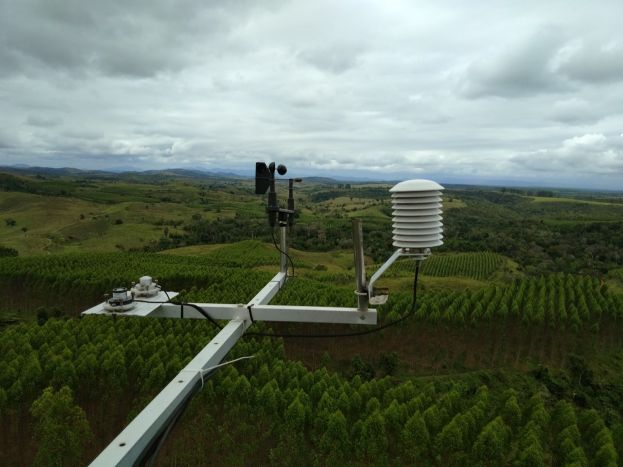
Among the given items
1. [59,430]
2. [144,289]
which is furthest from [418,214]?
[59,430]

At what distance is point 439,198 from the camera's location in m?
3.55

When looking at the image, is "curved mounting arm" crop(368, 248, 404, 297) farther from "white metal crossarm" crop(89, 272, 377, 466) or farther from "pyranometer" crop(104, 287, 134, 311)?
"pyranometer" crop(104, 287, 134, 311)

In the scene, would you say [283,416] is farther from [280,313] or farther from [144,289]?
[280,313]

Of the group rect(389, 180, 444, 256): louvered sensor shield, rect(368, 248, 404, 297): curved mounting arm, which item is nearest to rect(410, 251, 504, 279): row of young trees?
rect(389, 180, 444, 256): louvered sensor shield

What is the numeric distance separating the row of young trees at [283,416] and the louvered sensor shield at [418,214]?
9.01 m

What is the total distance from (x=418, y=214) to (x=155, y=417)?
258 centimetres

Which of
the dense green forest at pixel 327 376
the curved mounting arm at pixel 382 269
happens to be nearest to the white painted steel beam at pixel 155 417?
the curved mounting arm at pixel 382 269

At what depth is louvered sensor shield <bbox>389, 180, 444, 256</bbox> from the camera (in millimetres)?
3465

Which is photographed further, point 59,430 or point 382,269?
point 59,430

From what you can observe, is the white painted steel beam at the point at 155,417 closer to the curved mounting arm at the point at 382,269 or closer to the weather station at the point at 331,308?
the weather station at the point at 331,308

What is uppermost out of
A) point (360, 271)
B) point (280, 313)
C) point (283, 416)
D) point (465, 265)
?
point (360, 271)

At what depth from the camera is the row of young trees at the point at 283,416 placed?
35.2 feet

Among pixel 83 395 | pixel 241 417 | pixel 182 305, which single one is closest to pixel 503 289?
pixel 241 417

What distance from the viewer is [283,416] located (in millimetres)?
11695
